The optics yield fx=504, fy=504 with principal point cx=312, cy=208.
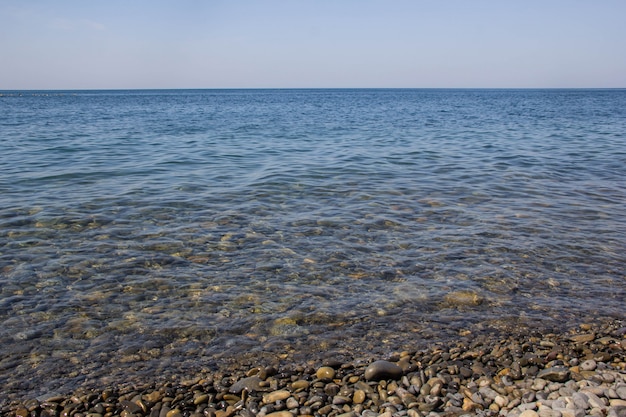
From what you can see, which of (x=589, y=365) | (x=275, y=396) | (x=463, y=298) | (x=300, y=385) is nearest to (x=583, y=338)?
(x=589, y=365)

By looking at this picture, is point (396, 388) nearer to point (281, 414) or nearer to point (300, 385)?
point (300, 385)

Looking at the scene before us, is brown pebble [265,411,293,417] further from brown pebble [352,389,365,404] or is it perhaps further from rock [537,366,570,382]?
rock [537,366,570,382]

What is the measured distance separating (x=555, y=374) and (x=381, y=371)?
5.76ft

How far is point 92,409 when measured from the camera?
4730mm

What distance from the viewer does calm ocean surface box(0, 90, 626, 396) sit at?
605cm

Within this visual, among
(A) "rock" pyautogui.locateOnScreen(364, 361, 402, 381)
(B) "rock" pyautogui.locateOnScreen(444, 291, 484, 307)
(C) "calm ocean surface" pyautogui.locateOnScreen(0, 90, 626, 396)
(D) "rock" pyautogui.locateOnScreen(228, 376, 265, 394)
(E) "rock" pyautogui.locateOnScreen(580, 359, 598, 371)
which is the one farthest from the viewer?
(B) "rock" pyautogui.locateOnScreen(444, 291, 484, 307)

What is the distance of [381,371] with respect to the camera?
5188 mm

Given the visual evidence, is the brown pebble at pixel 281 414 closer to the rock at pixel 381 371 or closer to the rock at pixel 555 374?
the rock at pixel 381 371

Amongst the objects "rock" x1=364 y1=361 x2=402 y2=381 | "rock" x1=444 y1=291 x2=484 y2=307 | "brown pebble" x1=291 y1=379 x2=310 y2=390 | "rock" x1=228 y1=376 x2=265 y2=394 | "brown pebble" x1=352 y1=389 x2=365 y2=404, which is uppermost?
"rock" x1=364 y1=361 x2=402 y2=381

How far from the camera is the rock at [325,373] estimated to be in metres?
5.23

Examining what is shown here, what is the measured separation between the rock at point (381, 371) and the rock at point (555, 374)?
4.77 feet

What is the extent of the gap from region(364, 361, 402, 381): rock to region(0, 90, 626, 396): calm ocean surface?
0.54 meters

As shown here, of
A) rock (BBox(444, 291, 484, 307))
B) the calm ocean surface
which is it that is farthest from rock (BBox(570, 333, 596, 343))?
rock (BBox(444, 291, 484, 307))

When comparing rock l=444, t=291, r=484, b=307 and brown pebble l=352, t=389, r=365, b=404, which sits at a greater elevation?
brown pebble l=352, t=389, r=365, b=404
